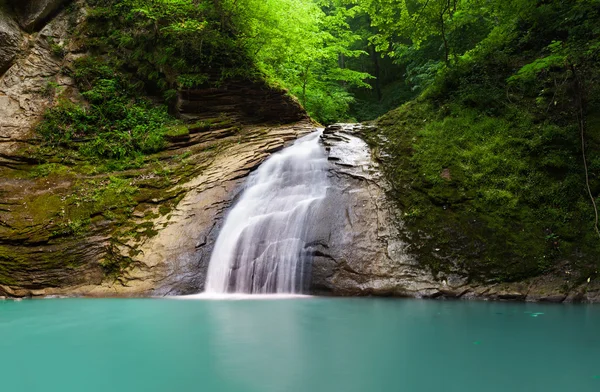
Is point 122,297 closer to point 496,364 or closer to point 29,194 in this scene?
point 29,194

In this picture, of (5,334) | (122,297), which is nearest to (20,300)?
(122,297)

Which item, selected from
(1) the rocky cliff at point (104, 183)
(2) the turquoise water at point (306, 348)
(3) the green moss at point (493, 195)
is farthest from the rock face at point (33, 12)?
(3) the green moss at point (493, 195)

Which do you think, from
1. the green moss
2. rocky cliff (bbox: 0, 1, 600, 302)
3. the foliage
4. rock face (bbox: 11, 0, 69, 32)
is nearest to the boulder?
rocky cliff (bbox: 0, 1, 600, 302)

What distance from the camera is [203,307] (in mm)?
5496

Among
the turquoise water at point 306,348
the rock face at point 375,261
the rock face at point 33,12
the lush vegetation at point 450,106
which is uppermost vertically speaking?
the rock face at point 33,12

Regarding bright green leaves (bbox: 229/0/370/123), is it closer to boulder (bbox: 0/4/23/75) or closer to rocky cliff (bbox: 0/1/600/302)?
rocky cliff (bbox: 0/1/600/302)

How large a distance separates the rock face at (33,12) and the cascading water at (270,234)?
28.5 feet

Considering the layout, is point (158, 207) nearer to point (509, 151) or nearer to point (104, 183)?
point (104, 183)

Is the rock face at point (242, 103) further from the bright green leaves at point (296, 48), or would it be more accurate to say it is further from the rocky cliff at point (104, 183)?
the bright green leaves at point (296, 48)

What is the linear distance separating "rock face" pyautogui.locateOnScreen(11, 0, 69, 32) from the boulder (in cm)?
33

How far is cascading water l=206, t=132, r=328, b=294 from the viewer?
6.54 m

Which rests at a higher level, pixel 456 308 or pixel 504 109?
pixel 504 109

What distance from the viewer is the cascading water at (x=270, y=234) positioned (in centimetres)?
654

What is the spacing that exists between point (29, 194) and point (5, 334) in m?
4.79
